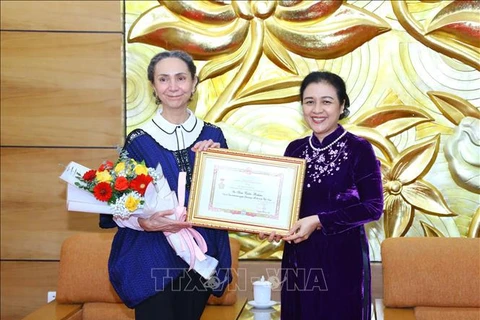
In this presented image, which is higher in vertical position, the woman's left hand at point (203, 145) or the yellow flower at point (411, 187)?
the woman's left hand at point (203, 145)

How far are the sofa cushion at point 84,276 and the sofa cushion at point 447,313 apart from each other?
132 centimetres

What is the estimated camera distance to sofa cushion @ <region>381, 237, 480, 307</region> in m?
3.04

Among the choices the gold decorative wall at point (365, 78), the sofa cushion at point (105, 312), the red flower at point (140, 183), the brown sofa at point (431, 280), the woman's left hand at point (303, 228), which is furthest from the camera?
the gold decorative wall at point (365, 78)

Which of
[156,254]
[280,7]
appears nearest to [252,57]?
[280,7]

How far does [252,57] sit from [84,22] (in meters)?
0.90

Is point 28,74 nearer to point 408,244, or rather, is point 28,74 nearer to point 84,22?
point 84,22

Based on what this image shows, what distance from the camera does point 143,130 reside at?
2.42m

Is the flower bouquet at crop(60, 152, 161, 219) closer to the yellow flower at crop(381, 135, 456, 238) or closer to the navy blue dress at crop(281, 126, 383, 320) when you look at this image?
the navy blue dress at crop(281, 126, 383, 320)

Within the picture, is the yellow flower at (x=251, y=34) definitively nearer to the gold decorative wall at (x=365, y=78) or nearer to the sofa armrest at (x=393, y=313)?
the gold decorative wall at (x=365, y=78)

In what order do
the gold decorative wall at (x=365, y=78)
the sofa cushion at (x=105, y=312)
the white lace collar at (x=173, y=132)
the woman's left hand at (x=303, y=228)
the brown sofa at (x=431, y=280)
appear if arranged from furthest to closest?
1. the gold decorative wall at (x=365, y=78)
2. the sofa cushion at (x=105, y=312)
3. the brown sofa at (x=431, y=280)
4. the woman's left hand at (x=303, y=228)
5. the white lace collar at (x=173, y=132)

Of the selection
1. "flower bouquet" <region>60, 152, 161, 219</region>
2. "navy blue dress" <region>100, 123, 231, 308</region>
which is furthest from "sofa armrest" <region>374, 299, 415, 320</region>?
"flower bouquet" <region>60, 152, 161, 219</region>

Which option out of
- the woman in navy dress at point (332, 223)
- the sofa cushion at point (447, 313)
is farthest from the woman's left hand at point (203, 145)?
the sofa cushion at point (447, 313)

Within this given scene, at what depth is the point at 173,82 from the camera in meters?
2.41

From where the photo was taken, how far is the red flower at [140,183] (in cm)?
224
